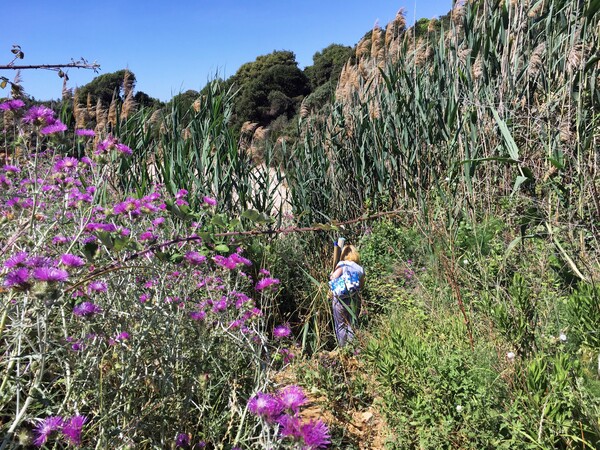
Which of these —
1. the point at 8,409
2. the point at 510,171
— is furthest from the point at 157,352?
the point at 510,171

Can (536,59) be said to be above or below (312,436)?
above

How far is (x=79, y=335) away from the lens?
1.92m

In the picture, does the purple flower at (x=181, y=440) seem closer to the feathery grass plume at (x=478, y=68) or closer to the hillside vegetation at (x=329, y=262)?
the hillside vegetation at (x=329, y=262)

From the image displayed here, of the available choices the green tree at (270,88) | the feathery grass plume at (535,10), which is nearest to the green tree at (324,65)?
the green tree at (270,88)

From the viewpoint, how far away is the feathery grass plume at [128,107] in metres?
5.08

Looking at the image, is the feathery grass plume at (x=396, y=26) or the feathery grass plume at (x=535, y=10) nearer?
the feathery grass plume at (x=535, y=10)

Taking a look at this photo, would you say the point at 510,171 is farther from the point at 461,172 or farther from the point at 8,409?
the point at 8,409

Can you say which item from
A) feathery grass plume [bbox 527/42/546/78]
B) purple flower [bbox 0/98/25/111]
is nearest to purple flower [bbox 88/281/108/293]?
purple flower [bbox 0/98/25/111]

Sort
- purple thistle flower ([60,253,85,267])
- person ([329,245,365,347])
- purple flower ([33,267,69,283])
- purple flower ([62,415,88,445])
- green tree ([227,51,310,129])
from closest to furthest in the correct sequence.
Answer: purple flower ([33,267,69,283]), purple flower ([62,415,88,445]), purple thistle flower ([60,253,85,267]), person ([329,245,365,347]), green tree ([227,51,310,129])

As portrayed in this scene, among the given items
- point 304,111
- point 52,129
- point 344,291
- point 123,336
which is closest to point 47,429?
point 123,336

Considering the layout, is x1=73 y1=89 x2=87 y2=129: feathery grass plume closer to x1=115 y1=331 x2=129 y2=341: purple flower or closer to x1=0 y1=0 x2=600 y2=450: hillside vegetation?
x1=0 y1=0 x2=600 y2=450: hillside vegetation

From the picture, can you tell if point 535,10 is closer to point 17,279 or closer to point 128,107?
point 128,107

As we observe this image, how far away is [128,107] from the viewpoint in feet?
16.9

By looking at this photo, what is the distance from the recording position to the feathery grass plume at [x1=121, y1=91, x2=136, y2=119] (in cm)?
508
